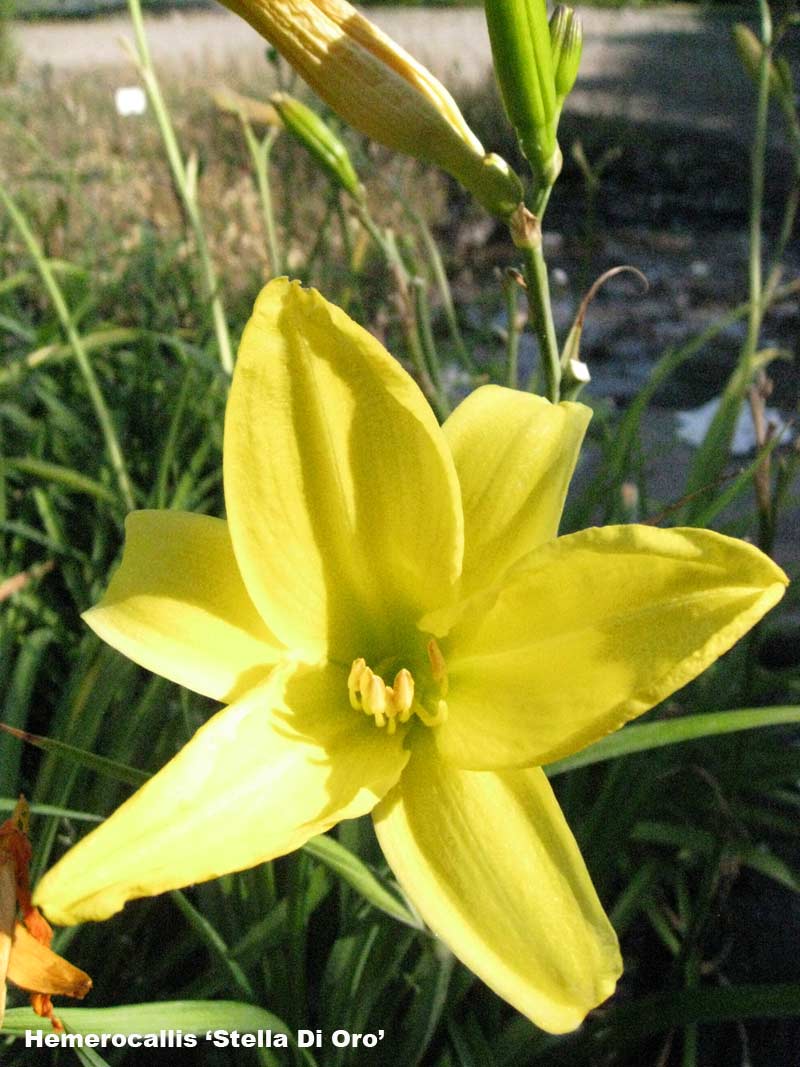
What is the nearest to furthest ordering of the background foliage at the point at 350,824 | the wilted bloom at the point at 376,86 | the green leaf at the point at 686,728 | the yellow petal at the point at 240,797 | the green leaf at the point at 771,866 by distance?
the yellow petal at the point at 240,797 → the wilted bloom at the point at 376,86 → the green leaf at the point at 686,728 → the background foliage at the point at 350,824 → the green leaf at the point at 771,866

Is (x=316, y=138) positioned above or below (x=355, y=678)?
above

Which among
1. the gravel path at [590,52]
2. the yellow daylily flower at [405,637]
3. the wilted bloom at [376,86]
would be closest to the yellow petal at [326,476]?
the yellow daylily flower at [405,637]

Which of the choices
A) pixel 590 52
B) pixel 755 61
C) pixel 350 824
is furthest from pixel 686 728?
pixel 590 52

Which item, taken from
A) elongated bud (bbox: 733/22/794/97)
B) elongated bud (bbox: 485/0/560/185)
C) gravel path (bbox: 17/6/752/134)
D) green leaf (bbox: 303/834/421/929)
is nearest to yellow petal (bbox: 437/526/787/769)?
green leaf (bbox: 303/834/421/929)

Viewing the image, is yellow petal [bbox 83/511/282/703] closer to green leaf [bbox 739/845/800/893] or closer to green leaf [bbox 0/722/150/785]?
green leaf [bbox 0/722/150/785]

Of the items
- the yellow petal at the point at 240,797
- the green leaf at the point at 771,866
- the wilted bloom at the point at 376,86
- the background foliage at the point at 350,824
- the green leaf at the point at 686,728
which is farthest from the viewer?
the green leaf at the point at 771,866

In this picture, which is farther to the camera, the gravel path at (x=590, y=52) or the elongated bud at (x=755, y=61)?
the gravel path at (x=590, y=52)

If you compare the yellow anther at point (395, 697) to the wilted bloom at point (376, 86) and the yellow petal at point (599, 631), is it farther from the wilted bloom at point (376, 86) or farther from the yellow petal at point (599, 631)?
the wilted bloom at point (376, 86)

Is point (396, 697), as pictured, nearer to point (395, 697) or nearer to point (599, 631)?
point (395, 697)
